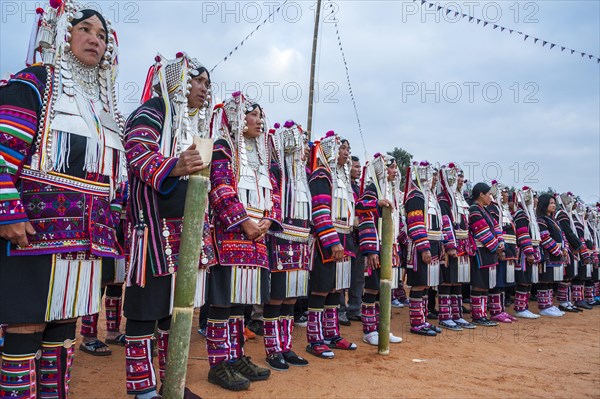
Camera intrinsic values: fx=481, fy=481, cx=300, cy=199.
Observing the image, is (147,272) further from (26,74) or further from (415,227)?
(415,227)

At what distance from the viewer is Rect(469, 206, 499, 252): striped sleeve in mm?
7805

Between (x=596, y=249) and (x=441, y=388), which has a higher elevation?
(x=596, y=249)

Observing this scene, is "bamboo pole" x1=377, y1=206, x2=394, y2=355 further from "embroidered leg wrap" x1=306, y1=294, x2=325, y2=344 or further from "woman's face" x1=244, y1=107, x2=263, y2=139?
"woman's face" x1=244, y1=107, x2=263, y2=139

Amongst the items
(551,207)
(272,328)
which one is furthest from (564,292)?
(272,328)

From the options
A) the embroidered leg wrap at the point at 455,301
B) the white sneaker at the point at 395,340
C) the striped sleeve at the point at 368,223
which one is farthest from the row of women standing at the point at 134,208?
the embroidered leg wrap at the point at 455,301

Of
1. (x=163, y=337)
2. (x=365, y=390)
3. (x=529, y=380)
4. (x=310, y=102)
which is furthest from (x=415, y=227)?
(x=310, y=102)

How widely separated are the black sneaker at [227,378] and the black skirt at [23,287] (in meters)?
1.80

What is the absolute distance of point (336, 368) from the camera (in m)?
4.82

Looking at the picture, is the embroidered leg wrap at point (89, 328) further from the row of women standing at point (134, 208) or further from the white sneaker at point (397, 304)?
the white sneaker at point (397, 304)

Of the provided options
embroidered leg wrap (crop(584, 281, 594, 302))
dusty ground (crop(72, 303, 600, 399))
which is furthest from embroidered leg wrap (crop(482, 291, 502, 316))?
embroidered leg wrap (crop(584, 281, 594, 302))

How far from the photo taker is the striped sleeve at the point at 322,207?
5.02 m

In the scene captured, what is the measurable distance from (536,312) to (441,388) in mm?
6652

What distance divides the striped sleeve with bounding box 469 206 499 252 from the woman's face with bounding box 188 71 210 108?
5742mm

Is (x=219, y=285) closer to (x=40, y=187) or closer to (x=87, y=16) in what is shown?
(x=40, y=187)
